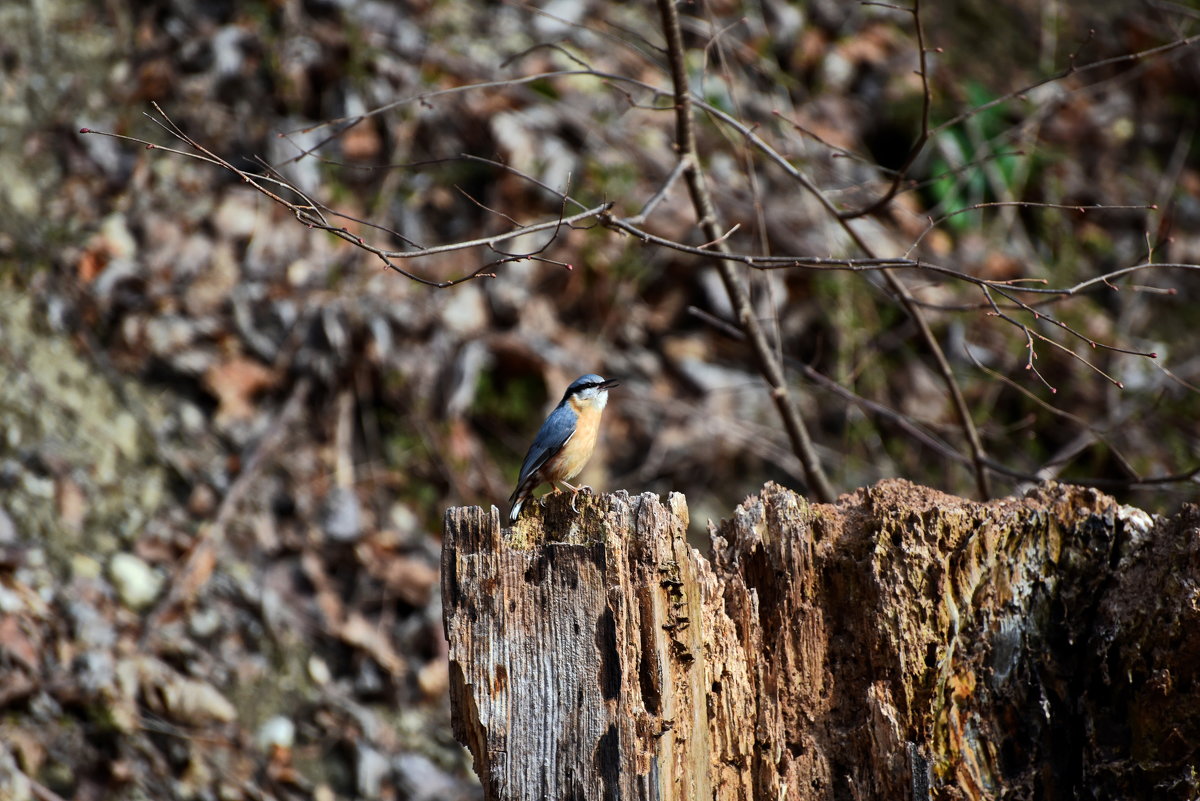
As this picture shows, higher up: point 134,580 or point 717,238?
point 717,238

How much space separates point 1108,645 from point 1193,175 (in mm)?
5872

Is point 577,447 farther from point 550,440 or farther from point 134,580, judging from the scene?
point 134,580

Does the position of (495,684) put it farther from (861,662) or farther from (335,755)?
(335,755)

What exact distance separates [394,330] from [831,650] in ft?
11.4

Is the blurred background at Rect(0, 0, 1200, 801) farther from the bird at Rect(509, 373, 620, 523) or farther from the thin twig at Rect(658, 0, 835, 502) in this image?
the bird at Rect(509, 373, 620, 523)

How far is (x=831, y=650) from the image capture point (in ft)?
7.89

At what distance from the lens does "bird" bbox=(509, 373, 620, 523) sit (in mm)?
4043

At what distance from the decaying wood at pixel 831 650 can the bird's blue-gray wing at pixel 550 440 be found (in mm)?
1544

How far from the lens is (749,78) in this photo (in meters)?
6.18

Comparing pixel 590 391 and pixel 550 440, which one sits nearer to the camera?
pixel 550 440

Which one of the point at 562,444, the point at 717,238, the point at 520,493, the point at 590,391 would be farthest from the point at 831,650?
the point at 590,391

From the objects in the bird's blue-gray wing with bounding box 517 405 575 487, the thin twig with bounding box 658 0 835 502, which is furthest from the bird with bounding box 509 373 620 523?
→ the thin twig with bounding box 658 0 835 502

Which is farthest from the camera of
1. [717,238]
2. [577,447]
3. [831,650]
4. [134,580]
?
[134,580]

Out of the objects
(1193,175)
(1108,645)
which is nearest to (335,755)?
(1108,645)
